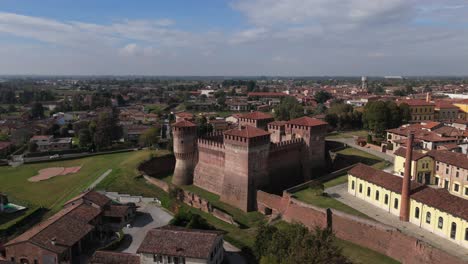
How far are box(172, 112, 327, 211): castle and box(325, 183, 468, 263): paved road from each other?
20.4 feet

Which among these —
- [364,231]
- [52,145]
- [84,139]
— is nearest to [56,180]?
[84,139]

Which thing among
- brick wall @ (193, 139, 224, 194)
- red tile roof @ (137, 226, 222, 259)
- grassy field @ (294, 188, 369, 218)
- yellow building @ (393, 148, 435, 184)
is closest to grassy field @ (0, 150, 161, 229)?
brick wall @ (193, 139, 224, 194)

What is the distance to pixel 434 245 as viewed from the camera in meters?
23.4

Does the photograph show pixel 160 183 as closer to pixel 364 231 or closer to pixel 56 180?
pixel 56 180

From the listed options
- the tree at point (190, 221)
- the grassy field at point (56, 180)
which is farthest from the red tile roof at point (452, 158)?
the grassy field at point (56, 180)

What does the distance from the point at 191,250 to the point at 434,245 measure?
15.5 meters

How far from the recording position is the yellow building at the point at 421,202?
77.6 feet

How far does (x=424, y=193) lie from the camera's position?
88.0 feet

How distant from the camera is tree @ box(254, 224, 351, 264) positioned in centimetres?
2014

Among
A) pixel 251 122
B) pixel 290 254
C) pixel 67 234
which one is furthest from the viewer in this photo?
pixel 251 122

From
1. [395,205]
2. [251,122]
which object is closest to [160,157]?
[251,122]

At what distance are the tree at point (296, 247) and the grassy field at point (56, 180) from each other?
24197 mm

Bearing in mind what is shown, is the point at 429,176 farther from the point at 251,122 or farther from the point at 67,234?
the point at 67,234

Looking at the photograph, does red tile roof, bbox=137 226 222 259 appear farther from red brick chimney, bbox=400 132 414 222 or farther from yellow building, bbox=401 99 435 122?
yellow building, bbox=401 99 435 122
